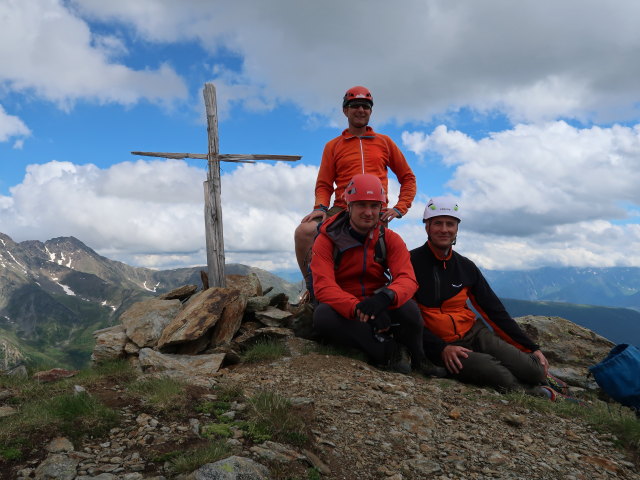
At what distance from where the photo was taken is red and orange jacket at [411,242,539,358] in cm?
832

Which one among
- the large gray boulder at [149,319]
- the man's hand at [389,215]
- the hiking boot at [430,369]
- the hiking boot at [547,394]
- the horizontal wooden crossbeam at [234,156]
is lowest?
the hiking boot at [547,394]

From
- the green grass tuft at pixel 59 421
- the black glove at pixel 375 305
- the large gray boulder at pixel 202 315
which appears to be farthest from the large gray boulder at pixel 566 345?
the green grass tuft at pixel 59 421

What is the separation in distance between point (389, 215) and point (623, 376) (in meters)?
5.26

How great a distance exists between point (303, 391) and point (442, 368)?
3218mm

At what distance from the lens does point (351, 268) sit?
7727 millimetres

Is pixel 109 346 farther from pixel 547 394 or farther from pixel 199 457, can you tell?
pixel 547 394

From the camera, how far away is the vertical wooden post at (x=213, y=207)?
1217 cm

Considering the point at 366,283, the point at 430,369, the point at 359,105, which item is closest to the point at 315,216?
the point at 366,283

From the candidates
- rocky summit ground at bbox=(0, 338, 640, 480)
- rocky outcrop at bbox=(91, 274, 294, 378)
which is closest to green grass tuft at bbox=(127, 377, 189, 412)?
rocky summit ground at bbox=(0, 338, 640, 480)

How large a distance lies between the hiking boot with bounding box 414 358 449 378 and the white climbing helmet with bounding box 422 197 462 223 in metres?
2.81

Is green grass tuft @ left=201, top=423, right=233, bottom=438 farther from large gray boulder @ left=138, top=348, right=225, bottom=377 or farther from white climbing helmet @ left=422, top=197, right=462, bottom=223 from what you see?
white climbing helmet @ left=422, top=197, right=462, bottom=223

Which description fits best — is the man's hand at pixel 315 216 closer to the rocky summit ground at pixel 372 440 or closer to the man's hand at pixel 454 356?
the rocky summit ground at pixel 372 440

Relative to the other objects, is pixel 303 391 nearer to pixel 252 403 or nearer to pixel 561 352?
pixel 252 403

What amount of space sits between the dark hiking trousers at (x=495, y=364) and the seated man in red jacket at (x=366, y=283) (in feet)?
2.71
